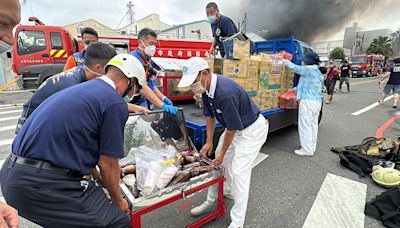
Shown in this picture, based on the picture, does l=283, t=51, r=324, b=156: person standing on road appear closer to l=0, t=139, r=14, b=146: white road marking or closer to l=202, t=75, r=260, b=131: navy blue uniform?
l=202, t=75, r=260, b=131: navy blue uniform

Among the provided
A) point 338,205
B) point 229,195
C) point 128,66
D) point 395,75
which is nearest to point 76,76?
point 128,66

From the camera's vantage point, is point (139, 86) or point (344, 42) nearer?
point (139, 86)

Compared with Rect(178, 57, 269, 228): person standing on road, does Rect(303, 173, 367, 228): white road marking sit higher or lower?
lower

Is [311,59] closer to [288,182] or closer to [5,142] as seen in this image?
[288,182]

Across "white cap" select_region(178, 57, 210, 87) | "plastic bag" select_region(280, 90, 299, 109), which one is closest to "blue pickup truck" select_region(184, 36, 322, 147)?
"plastic bag" select_region(280, 90, 299, 109)

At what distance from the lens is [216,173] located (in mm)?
2104

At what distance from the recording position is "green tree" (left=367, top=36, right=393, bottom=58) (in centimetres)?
5303

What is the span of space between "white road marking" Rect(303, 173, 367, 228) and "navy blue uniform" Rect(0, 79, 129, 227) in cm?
212

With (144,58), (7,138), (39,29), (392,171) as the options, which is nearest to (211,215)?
(144,58)

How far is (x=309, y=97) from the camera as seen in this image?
13.2 feet

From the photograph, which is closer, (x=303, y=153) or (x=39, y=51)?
(x=303, y=153)

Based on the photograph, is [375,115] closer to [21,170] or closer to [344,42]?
[21,170]

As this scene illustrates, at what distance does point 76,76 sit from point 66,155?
973 mm

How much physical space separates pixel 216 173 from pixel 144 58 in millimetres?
1892
